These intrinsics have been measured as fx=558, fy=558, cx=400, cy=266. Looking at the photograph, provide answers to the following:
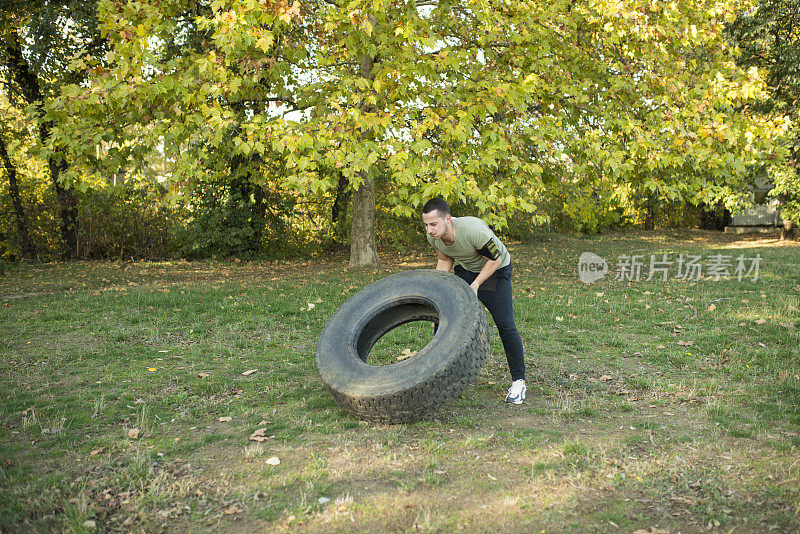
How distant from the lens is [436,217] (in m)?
4.50

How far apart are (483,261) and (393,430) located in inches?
67.6

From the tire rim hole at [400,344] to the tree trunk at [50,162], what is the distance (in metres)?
10.9

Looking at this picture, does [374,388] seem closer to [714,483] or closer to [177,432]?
[177,432]

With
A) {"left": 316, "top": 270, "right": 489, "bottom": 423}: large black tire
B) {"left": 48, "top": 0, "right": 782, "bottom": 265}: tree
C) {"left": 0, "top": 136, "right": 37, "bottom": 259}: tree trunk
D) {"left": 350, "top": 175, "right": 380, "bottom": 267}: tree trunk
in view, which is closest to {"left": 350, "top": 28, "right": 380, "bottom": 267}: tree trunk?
{"left": 350, "top": 175, "right": 380, "bottom": 267}: tree trunk

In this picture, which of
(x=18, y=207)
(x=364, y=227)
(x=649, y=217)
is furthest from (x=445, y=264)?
(x=649, y=217)

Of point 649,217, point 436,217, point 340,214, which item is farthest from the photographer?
point 649,217

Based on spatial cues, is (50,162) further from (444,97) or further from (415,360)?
(415,360)

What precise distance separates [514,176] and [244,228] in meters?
9.01

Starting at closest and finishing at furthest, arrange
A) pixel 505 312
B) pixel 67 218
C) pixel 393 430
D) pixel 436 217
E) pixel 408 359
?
pixel 393 430, pixel 408 359, pixel 436 217, pixel 505 312, pixel 67 218

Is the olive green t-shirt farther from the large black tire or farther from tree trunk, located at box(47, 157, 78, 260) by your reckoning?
tree trunk, located at box(47, 157, 78, 260)

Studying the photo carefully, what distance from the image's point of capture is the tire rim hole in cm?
605

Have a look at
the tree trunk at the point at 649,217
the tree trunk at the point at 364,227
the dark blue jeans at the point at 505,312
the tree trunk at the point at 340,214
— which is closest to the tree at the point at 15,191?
the tree trunk at the point at 340,214

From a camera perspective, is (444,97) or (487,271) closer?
(487,271)

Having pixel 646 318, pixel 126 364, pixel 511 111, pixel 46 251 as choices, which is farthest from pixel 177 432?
pixel 46 251
